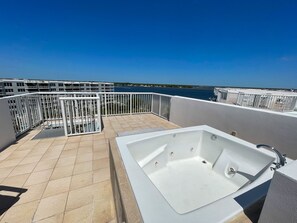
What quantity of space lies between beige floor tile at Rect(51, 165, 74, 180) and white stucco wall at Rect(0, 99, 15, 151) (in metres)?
1.66

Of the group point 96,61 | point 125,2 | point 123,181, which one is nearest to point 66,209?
point 123,181

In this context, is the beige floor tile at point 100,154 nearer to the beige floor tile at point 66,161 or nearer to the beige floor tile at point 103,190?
the beige floor tile at point 66,161

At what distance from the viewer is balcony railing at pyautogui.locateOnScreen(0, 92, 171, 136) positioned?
3270mm

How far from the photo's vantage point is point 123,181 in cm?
115

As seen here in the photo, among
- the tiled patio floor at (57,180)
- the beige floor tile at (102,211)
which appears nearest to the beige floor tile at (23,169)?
the tiled patio floor at (57,180)

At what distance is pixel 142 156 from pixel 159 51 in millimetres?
13799

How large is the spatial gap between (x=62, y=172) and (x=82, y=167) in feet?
0.96

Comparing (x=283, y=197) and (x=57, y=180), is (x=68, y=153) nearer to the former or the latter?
(x=57, y=180)

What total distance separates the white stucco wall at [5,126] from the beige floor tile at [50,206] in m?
2.13

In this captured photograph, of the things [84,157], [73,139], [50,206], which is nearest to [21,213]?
[50,206]

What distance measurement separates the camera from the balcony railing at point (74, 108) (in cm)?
327

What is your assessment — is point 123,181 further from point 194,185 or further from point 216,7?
point 216,7

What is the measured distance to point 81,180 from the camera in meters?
1.89

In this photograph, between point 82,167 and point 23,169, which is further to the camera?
point 82,167
